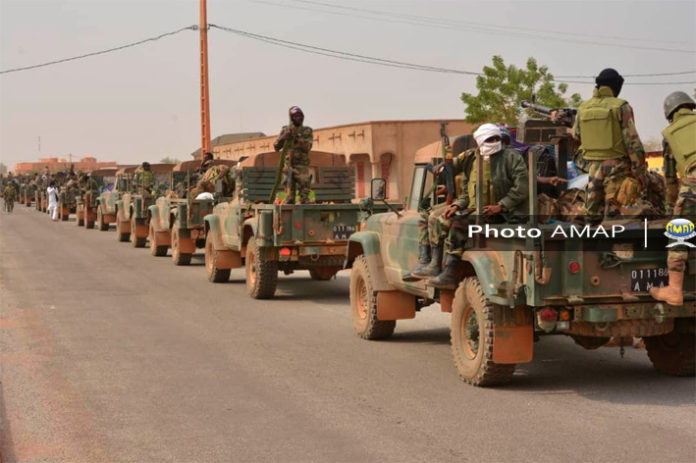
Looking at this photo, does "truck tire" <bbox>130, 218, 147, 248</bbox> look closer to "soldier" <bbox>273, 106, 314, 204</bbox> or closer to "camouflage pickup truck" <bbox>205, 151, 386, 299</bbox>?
"camouflage pickup truck" <bbox>205, 151, 386, 299</bbox>

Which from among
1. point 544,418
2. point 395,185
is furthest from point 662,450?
point 395,185

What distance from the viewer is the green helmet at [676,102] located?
8508mm

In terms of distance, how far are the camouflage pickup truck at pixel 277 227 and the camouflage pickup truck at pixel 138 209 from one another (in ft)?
26.0

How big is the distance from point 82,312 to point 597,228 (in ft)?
26.1

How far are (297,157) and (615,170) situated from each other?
7257 millimetres

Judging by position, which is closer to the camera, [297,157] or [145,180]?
[297,157]

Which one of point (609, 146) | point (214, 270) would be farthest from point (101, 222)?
point (609, 146)

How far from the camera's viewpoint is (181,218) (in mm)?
A: 20547

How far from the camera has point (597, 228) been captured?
25.9 feet

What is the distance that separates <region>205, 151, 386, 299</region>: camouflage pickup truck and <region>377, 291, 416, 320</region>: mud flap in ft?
8.32

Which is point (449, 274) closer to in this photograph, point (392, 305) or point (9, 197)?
point (392, 305)

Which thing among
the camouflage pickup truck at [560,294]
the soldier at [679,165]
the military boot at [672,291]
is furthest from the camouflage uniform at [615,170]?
the military boot at [672,291]

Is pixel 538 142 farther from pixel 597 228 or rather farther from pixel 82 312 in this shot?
pixel 82 312

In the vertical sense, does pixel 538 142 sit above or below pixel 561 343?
above
